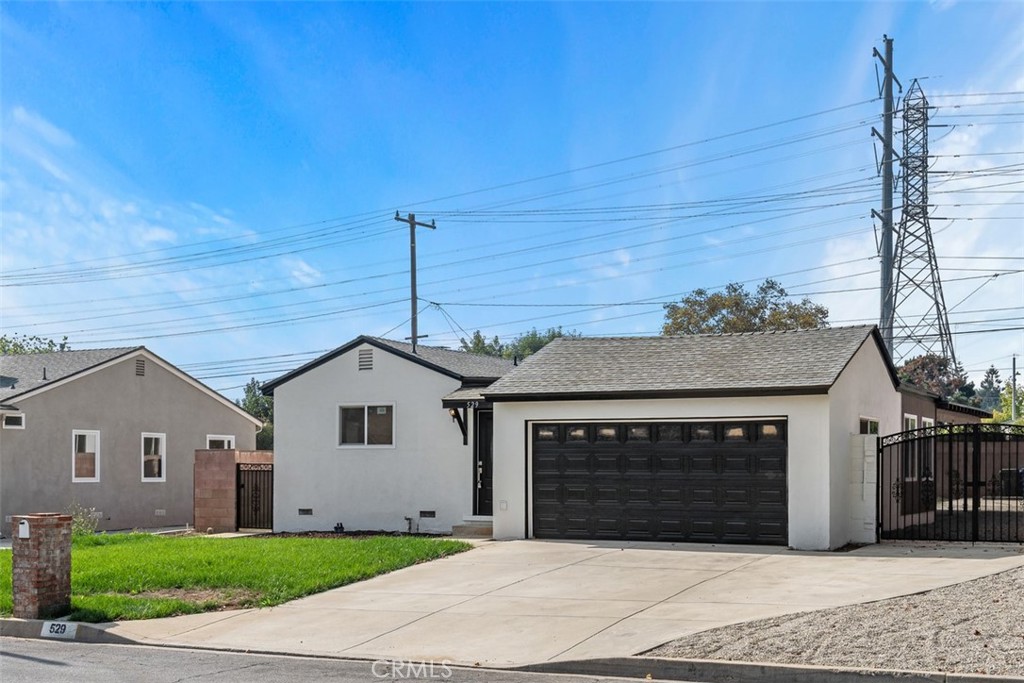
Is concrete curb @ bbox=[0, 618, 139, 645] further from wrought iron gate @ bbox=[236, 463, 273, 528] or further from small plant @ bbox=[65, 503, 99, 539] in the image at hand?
wrought iron gate @ bbox=[236, 463, 273, 528]

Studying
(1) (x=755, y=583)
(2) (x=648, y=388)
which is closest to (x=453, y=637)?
(1) (x=755, y=583)

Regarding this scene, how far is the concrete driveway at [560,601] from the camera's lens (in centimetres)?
1095

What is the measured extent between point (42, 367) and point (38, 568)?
747 inches

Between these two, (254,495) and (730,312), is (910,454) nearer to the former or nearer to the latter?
(254,495)

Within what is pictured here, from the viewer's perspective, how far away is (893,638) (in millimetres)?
9930

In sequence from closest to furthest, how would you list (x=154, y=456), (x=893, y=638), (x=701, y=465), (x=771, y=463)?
(x=893, y=638) < (x=771, y=463) < (x=701, y=465) < (x=154, y=456)

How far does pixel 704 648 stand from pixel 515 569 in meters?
6.13

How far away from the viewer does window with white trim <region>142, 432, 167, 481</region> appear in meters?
30.7

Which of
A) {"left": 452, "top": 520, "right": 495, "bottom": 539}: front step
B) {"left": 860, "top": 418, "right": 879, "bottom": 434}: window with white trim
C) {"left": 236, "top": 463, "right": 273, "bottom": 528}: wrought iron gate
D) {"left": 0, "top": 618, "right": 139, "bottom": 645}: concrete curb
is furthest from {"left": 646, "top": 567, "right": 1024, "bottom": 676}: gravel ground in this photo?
{"left": 236, "top": 463, "right": 273, "bottom": 528}: wrought iron gate

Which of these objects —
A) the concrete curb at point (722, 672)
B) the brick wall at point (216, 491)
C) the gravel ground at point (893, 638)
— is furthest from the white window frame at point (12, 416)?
the gravel ground at point (893, 638)

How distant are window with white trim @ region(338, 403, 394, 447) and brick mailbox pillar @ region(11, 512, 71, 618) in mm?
10228

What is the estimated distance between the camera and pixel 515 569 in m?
15.8

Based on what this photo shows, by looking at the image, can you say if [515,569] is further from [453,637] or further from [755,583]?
[453,637]

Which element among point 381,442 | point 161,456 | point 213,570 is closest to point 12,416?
point 161,456
